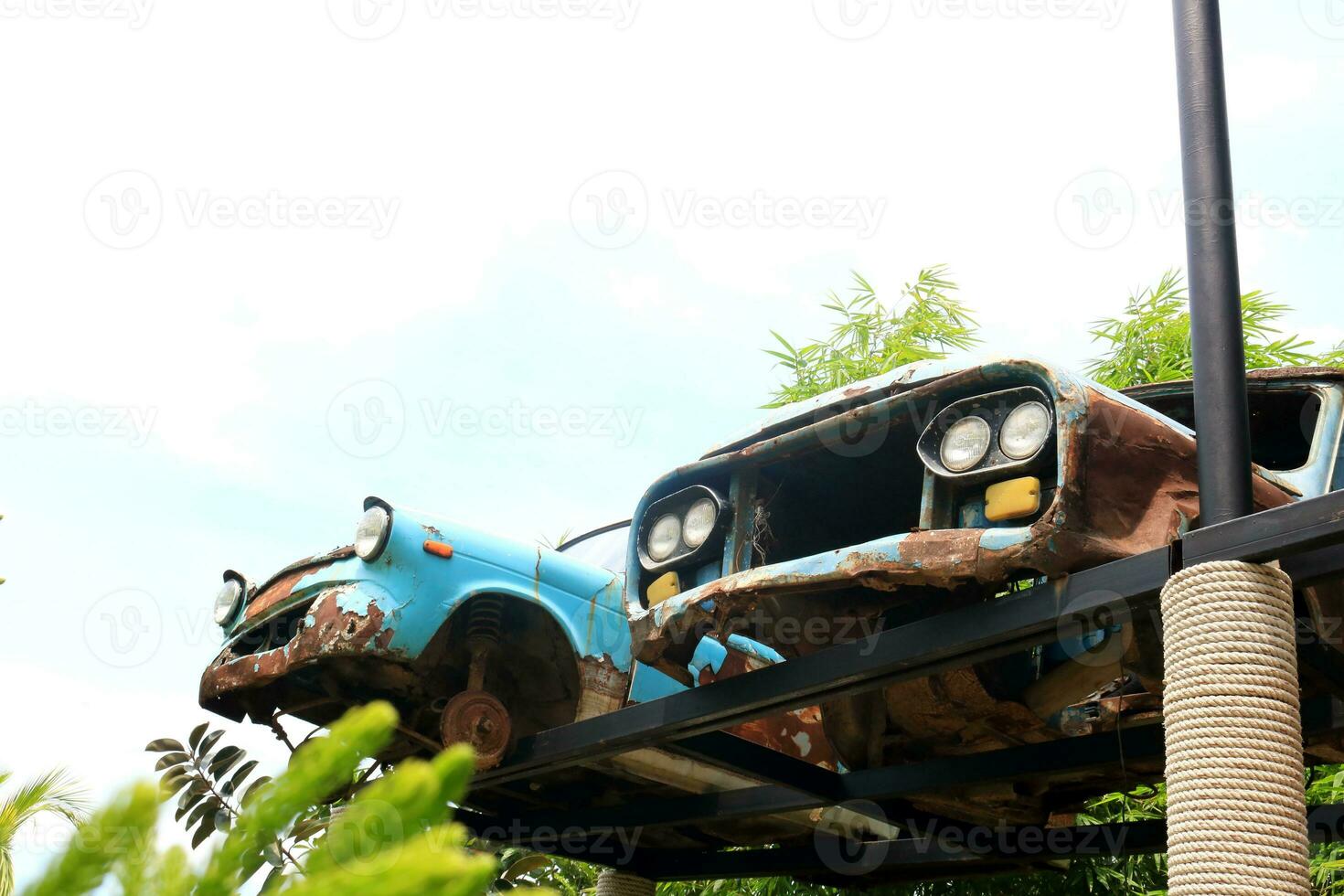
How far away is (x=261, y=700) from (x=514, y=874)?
2505 mm

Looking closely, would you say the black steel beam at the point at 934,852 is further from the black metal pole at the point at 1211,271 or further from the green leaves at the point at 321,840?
the green leaves at the point at 321,840

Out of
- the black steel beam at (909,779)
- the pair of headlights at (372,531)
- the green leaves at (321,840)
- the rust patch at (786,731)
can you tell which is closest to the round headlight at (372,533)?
the pair of headlights at (372,531)

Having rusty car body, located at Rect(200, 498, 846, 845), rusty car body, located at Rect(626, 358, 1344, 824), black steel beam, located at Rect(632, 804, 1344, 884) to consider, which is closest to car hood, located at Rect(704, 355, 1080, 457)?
rusty car body, located at Rect(626, 358, 1344, 824)

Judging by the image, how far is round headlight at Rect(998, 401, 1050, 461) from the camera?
358 centimetres

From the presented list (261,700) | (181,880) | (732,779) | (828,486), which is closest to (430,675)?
(261,700)

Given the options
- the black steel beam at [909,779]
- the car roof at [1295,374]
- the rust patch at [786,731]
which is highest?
the car roof at [1295,374]

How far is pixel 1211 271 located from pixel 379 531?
3.17 meters

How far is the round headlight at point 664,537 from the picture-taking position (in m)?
4.46

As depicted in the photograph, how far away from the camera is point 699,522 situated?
4391 millimetres

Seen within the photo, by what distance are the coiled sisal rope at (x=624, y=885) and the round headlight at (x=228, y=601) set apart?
2.57 metres

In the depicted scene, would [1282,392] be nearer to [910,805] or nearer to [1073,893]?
[910,805]

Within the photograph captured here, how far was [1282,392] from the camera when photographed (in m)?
4.81

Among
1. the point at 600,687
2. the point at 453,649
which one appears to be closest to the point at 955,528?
the point at 600,687

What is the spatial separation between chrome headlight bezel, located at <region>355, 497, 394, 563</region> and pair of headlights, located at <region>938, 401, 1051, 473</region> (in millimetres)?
2290
